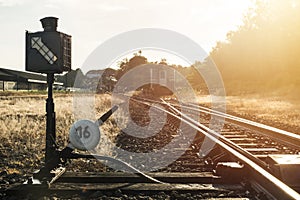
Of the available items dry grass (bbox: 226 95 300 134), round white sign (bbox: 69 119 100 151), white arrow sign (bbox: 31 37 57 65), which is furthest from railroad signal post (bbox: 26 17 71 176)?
dry grass (bbox: 226 95 300 134)

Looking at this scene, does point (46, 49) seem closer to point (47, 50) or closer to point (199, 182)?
point (47, 50)

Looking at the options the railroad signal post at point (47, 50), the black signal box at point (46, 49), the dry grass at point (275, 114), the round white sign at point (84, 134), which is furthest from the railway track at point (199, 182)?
the dry grass at point (275, 114)

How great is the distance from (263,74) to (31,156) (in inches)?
2150

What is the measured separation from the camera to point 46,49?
4719mm

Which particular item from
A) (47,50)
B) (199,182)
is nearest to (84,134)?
(47,50)

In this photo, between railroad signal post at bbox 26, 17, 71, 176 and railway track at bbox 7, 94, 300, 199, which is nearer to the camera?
railway track at bbox 7, 94, 300, 199

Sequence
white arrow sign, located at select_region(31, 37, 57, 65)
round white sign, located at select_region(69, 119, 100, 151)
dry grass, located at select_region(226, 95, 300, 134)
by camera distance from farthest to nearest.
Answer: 1. dry grass, located at select_region(226, 95, 300, 134)
2. round white sign, located at select_region(69, 119, 100, 151)
3. white arrow sign, located at select_region(31, 37, 57, 65)

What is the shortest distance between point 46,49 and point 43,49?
0.11ft

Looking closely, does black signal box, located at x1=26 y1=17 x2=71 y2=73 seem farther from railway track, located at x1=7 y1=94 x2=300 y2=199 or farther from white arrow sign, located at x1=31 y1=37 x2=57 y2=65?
railway track, located at x1=7 y1=94 x2=300 y2=199

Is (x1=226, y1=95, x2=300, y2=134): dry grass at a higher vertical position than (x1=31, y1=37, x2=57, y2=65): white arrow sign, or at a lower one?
lower

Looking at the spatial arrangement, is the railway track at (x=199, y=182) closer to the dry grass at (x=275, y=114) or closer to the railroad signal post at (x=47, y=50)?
the railroad signal post at (x=47, y=50)

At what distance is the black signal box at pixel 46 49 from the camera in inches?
186

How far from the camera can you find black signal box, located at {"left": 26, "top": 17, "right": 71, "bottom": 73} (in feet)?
15.5

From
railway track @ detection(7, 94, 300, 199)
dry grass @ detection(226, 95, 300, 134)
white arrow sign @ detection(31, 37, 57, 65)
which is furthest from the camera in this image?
dry grass @ detection(226, 95, 300, 134)
